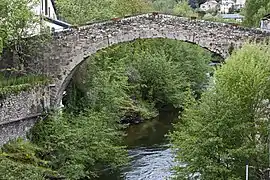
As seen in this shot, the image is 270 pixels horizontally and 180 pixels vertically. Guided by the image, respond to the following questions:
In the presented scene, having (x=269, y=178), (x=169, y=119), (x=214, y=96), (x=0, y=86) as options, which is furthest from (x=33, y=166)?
(x=169, y=119)

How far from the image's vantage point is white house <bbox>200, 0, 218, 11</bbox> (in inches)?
3622

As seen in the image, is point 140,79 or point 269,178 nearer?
point 269,178

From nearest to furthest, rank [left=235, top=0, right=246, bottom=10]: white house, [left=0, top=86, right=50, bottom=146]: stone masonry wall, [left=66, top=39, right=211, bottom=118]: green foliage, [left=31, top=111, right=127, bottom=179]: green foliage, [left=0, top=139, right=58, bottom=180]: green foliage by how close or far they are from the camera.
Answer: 1. [left=0, top=139, right=58, bottom=180]: green foliage
2. [left=0, top=86, right=50, bottom=146]: stone masonry wall
3. [left=31, top=111, right=127, bottom=179]: green foliage
4. [left=66, top=39, right=211, bottom=118]: green foliage
5. [left=235, top=0, right=246, bottom=10]: white house

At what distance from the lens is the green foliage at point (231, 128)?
1720 centimetres

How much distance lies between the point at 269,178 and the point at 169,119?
53.7 ft

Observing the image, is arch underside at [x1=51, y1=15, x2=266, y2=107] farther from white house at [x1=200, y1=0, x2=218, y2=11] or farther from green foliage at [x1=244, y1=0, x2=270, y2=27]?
white house at [x1=200, y1=0, x2=218, y2=11]

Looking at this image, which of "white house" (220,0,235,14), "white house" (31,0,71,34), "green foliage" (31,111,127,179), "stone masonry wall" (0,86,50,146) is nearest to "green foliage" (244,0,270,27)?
"white house" (31,0,71,34)

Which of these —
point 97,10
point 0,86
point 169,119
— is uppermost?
point 97,10

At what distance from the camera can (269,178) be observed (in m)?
17.6

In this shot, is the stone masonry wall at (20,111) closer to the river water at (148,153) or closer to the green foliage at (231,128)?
the river water at (148,153)

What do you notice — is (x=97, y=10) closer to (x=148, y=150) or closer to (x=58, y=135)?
(x=148, y=150)

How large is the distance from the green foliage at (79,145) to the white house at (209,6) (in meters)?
69.6

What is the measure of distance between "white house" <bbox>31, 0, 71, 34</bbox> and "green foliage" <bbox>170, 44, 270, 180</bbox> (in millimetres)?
9106

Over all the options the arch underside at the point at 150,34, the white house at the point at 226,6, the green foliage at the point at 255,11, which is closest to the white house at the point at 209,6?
the white house at the point at 226,6
